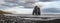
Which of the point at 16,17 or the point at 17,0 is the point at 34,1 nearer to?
the point at 17,0

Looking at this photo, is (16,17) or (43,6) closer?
(16,17)

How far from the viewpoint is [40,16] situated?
47.1 inches

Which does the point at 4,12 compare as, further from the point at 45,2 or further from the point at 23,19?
the point at 45,2

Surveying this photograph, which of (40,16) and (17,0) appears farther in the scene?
(17,0)

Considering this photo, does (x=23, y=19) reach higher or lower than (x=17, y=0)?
lower

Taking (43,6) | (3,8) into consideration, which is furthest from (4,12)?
(43,6)

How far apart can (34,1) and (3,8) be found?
43 cm

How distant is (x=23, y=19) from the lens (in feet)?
3.87

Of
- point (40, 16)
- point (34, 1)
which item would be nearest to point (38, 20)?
point (40, 16)

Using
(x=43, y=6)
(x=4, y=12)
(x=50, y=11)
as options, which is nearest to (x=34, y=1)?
(x=43, y=6)

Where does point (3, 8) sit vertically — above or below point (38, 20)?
above

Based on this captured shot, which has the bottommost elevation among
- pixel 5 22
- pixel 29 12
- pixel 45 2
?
pixel 5 22

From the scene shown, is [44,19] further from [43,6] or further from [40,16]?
Result: [43,6]

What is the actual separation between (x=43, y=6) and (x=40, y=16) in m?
0.21
